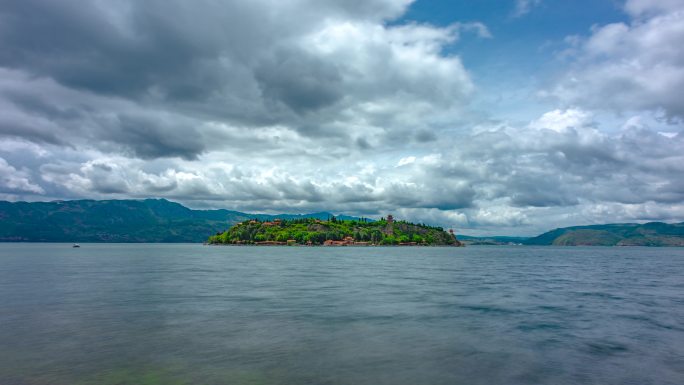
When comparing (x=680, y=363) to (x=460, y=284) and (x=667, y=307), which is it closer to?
(x=667, y=307)

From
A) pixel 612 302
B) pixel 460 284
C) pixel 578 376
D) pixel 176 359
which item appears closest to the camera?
pixel 578 376

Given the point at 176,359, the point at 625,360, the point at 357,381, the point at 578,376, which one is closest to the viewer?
the point at 357,381

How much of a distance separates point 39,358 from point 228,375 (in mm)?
14324

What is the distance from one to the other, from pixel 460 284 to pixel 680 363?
2012 inches

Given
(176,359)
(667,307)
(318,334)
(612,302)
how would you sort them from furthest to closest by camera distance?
(612,302)
(667,307)
(318,334)
(176,359)

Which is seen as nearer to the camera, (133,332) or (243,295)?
(133,332)

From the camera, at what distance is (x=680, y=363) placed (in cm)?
2767

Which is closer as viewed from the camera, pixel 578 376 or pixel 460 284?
pixel 578 376

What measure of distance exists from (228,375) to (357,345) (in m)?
11.0

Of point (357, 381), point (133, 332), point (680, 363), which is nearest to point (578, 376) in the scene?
point (680, 363)

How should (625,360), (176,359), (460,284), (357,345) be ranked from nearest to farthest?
(176,359)
(625,360)
(357,345)
(460,284)

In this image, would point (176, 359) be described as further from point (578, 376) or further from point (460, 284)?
point (460, 284)

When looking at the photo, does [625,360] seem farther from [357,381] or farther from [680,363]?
[357,381]

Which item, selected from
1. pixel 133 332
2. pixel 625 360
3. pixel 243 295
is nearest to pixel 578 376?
pixel 625 360
